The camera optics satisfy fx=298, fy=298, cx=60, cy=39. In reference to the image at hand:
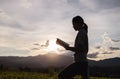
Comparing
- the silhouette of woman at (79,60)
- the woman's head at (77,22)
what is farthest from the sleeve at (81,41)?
the woman's head at (77,22)

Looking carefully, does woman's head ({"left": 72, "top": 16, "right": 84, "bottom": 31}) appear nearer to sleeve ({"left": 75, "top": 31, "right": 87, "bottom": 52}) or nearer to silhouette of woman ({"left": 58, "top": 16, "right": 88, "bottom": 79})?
silhouette of woman ({"left": 58, "top": 16, "right": 88, "bottom": 79})

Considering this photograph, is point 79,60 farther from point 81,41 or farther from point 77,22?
point 77,22

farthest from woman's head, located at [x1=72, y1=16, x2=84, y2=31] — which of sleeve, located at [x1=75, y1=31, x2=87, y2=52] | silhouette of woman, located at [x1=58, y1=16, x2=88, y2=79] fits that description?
sleeve, located at [x1=75, y1=31, x2=87, y2=52]

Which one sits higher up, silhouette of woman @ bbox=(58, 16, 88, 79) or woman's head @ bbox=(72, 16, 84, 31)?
woman's head @ bbox=(72, 16, 84, 31)

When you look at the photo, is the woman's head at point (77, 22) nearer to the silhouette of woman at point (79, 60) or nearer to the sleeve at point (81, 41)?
the silhouette of woman at point (79, 60)

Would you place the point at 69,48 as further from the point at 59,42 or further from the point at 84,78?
the point at 84,78

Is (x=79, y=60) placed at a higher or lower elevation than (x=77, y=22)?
lower

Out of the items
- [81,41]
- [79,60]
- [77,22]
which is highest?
[77,22]

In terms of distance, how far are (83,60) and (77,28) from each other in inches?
39.7

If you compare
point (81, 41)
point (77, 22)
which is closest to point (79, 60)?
point (81, 41)

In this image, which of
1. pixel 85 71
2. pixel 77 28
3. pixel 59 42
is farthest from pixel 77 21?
pixel 85 71

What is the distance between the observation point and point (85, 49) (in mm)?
8961

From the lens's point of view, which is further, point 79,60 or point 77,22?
point 77,22

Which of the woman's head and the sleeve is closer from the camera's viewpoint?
the sleeve
